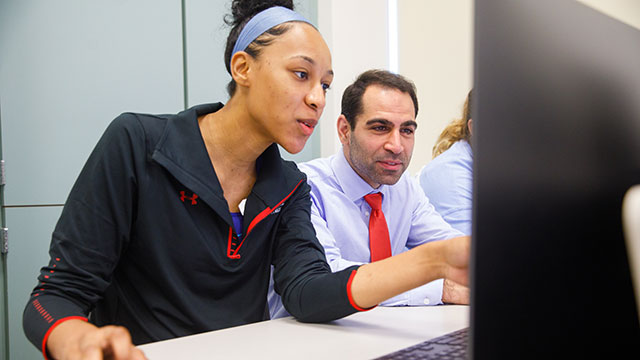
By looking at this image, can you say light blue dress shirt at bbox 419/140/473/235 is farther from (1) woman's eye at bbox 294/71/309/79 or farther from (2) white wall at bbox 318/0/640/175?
(1) woman's eye at bbox 294/71/309/79

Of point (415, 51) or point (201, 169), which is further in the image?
point (415, 51)

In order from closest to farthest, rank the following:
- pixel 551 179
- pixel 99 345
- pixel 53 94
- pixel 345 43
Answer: pixel 551 179, pixel 99 345, pixel 53 94, pixel 345 43

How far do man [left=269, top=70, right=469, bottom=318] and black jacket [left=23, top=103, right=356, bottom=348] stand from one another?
1.89 feet

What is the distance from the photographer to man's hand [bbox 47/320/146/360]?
567 millimetres

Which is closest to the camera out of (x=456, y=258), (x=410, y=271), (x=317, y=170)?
(x=456, y=258)

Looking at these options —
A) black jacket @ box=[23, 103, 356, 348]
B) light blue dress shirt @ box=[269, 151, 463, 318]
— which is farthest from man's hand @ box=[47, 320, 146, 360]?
light blue dress shirt @ box=[269, 151, 463, 318]

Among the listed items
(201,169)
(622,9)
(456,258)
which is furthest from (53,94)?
(622,9)

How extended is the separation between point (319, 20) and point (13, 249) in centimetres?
188

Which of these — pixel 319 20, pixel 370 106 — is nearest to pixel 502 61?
pixel 370 106

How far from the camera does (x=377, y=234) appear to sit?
1701 millimetres

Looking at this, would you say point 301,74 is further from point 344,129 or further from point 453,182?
point 453,182

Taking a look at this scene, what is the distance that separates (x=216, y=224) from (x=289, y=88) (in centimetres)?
33

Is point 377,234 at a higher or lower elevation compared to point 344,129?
lower

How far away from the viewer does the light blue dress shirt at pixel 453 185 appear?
204cm
